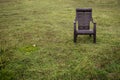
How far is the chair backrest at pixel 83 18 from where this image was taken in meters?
8.52

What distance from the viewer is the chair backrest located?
8516mm

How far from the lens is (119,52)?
285 inches

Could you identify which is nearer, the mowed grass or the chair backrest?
the mowed grass

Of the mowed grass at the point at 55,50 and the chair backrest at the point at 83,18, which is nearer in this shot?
the mowed grass at the point at 55,50

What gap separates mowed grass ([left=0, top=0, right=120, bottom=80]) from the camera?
228 inches

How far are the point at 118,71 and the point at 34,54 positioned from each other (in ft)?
9.69

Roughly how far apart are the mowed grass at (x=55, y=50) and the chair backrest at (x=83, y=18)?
0.54 metres

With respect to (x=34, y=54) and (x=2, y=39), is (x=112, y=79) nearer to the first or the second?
(x=34, y=54)

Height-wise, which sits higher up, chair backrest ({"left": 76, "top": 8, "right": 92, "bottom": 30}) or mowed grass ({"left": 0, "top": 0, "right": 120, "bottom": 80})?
chair backrest ({"left": 76, "top": 8, "right": 92, "bottom": 30})

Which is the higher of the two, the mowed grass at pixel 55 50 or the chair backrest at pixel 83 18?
the chair backrest at pixel 83 18

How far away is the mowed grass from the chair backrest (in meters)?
0.54

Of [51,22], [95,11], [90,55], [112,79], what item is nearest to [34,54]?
[90,55]

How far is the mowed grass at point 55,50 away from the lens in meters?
5.79

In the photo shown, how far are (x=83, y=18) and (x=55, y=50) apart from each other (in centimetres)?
207
